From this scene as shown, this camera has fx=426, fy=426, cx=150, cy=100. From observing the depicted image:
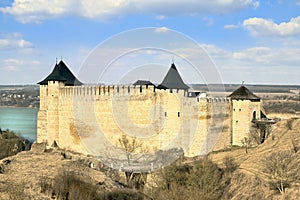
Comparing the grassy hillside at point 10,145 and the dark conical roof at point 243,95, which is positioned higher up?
the dark conical roof at point 243,95

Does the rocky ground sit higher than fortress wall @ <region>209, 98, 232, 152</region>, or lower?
lower

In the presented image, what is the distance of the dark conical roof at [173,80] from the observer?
53.6 feet

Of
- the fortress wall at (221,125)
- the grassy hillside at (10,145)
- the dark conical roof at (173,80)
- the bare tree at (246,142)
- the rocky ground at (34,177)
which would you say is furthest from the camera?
the grassy hillside at (10,145)

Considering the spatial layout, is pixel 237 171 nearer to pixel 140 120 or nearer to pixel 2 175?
pixel 140 120

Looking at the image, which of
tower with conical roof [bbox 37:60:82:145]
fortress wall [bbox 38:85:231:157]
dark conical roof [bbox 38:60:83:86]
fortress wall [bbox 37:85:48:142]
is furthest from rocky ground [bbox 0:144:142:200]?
dark conical roof [bbox 38:60:83:86]

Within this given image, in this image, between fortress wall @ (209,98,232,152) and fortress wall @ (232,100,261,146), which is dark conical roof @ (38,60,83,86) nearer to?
fortress wall @ (209,98,232,152)

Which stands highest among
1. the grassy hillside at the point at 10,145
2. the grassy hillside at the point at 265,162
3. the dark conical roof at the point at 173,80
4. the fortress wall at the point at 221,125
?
the dark conical roof at the point at 173,80

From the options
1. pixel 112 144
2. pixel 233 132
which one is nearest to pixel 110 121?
pixel 112 144

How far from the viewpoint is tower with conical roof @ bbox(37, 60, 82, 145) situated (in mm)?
18656

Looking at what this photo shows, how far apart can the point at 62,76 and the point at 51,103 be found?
4.30 ft

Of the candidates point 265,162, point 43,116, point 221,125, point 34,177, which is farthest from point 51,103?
point 265,162

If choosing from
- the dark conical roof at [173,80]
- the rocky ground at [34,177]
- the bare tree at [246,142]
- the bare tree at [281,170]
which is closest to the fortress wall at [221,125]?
the bare tree at [246,142]

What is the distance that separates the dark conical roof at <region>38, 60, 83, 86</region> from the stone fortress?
0.20ft

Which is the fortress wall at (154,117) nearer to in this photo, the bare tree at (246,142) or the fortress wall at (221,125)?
the fortress wall at (221,125)
